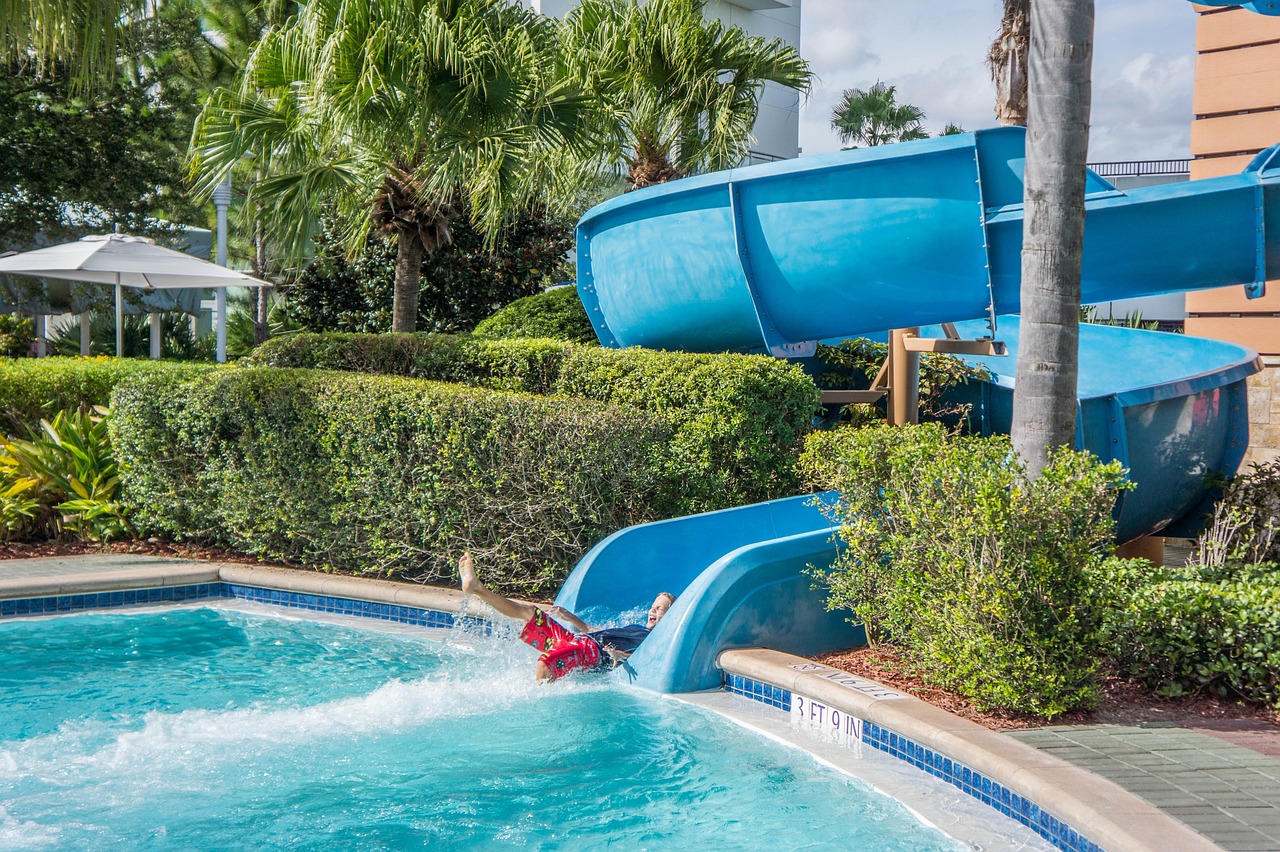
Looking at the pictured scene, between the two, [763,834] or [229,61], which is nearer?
[763,834]

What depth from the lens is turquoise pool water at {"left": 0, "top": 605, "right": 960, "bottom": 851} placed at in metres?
4.54

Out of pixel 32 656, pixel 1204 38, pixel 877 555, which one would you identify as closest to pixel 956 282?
pixel 877 555

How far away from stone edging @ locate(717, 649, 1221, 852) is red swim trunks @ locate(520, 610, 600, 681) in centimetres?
83

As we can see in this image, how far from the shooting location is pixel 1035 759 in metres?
4.39

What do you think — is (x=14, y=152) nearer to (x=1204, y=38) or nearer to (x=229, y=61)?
(x=229, y=61)

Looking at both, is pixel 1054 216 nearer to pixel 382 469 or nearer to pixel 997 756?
pixel 997 756

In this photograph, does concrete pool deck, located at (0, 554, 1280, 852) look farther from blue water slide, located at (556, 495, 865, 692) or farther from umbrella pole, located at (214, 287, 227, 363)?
umbrella pole, located at (214, 287, 227, 363)

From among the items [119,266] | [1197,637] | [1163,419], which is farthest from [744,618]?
[119,266]

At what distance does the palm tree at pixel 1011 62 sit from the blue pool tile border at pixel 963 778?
25.1 feet

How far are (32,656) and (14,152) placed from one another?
18773 mm

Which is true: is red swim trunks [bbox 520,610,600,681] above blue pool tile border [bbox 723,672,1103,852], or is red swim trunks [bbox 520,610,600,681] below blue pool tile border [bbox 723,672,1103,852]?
above

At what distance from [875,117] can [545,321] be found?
1140 inches

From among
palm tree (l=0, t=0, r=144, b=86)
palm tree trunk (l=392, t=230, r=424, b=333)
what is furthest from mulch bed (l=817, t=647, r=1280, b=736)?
palm tree (l=0, t=0, r=144, b=86)

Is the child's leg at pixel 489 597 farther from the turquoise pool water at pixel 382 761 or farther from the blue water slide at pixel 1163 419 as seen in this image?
the blue water slide at pixel 1163 419
